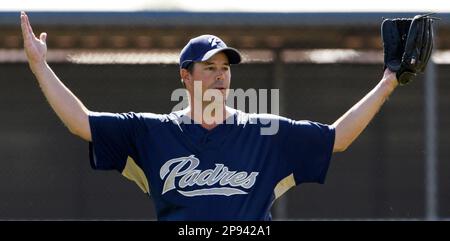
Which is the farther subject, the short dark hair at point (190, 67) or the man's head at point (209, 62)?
the short dark hair at point (190, 67)

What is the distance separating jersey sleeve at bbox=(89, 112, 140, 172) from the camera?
350 centimetres

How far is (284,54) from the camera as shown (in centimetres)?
771

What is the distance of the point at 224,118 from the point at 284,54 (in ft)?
13.6

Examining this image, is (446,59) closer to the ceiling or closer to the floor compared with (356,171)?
closer to the ceiling

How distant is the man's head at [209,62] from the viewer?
3.53 m

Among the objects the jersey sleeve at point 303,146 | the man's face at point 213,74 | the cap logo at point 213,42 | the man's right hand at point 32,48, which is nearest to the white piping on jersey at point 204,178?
the jersey sleeve at point 303,146

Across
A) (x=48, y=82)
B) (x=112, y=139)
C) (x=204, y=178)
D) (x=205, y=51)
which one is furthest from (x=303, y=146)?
(x=48, y=82)

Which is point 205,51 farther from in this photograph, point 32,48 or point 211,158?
point 32,48

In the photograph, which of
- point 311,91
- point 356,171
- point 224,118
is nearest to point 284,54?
point 311,91

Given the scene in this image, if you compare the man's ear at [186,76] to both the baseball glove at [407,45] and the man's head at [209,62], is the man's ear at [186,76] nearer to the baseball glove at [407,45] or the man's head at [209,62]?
the man's head at [209,62]

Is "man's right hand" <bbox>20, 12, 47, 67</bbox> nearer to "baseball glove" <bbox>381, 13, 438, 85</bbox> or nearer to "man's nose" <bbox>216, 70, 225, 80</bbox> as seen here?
"man's nose" <bbox>216, 70, 225, 80</bbox>

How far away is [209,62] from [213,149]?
28 cm

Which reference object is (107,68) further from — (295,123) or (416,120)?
(295,123)

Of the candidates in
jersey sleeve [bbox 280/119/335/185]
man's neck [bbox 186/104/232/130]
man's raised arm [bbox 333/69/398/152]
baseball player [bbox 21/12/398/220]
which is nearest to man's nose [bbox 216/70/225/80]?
baseball player [bbox 21/12/398/220]
